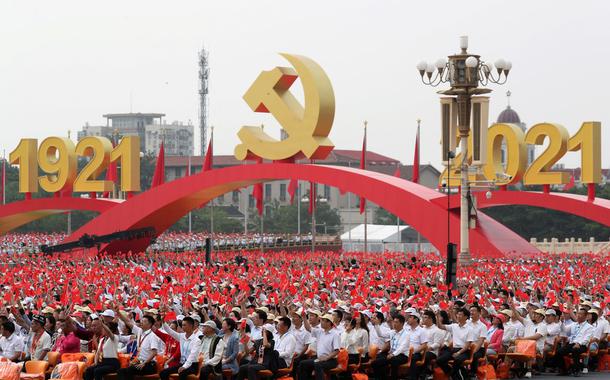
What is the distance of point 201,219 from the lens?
87.8 m

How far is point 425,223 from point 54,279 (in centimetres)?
1294

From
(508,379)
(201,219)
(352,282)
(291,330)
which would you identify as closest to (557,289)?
(352,282)

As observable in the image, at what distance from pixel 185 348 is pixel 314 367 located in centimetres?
162

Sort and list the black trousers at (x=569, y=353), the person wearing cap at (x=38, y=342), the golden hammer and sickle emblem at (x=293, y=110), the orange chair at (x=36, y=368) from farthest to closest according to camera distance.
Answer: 1. the golden hammer and sickle emblem at (x=293, y=110)
2. the black trousers at (x=569, y=353)
3. the person wearing cap at (x=38, y=342)
4. the orange chair at (x=36, y=368)

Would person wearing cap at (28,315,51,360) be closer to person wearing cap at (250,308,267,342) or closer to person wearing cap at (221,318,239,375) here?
person wearing cap at (221,318,239,375)

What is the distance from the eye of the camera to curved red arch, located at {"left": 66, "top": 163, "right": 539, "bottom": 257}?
38750 mm

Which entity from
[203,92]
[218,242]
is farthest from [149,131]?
[218,242]

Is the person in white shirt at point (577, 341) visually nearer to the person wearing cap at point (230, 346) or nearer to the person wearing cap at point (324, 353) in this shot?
the person wearing cap at point (324, 353)

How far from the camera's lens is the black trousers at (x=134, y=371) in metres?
15.7

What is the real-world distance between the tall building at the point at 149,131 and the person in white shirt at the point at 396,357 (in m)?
146

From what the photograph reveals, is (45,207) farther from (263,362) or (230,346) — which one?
(230,346)

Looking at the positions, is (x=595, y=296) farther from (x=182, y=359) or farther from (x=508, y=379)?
(x=182, y=359)

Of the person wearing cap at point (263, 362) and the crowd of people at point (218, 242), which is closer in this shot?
the person wearing cap at point (263, 362)

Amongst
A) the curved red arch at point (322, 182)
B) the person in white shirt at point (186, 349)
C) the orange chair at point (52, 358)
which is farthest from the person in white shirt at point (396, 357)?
the curved red arch at point (322, 182)
